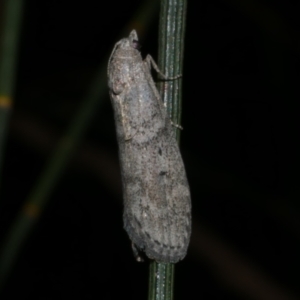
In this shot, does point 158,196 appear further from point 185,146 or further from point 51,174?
point 185,146

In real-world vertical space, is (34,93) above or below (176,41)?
above

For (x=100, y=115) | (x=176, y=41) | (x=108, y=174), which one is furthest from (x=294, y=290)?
(x=176, y=41)

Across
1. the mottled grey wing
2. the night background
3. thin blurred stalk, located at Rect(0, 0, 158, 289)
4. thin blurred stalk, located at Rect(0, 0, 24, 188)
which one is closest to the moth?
the mottled grey wing

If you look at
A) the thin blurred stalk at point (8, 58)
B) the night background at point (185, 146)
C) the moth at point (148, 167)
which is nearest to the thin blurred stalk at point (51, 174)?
the thin blurred stalk at point (8, 58)

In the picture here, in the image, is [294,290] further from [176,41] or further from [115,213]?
[176,41]

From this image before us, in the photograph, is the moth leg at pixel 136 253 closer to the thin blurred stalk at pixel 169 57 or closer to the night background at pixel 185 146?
the thin blurred stalk at pixel 169 57
